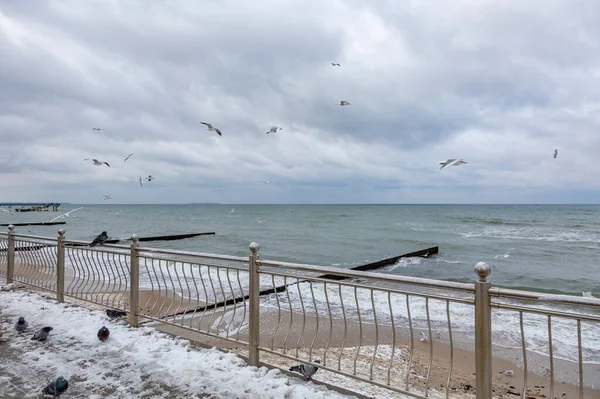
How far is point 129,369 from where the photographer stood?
4.01 m

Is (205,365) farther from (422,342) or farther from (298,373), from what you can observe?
(422,342)

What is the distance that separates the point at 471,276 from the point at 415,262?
3.29m

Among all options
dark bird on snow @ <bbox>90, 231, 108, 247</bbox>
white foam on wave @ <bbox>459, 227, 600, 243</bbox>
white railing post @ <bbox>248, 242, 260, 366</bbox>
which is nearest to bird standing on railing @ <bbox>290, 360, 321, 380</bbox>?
white railing post @ <bbox>248, 242, 260, 366</bbox>

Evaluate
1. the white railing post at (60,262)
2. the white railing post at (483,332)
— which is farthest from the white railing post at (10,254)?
the white railing post at (483,332)

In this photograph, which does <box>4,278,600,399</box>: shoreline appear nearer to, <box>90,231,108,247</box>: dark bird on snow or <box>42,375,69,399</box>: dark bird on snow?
<box>90,231,108,247</box>: dark bird on snow

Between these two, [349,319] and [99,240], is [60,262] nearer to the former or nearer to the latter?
[99,240]

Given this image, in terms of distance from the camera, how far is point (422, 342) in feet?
25.9

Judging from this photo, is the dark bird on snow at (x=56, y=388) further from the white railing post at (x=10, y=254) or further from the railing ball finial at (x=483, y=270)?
the white railing post at (x=10, y=254)

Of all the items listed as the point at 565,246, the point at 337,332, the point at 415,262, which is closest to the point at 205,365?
the point at 337,332

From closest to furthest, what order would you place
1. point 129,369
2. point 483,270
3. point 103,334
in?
point 483,270 → point 129,369 → point 103,334

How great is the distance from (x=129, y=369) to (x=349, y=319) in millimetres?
6206

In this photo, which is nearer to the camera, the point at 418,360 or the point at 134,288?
the point at 134,288

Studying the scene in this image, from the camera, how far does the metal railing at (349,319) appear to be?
3.03 meters

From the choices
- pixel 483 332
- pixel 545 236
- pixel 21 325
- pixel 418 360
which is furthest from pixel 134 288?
pixel 545 236
